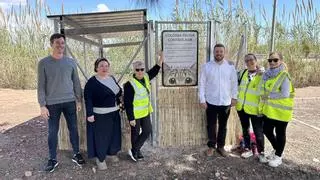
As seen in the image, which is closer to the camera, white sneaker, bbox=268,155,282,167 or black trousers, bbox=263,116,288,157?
black trousers, bbox=263,116,288,157

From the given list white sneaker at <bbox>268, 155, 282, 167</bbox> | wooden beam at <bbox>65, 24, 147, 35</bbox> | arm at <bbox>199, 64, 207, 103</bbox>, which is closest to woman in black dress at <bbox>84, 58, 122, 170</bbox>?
wooden beam at <bbox>65, 24, 147, 35</bbox>

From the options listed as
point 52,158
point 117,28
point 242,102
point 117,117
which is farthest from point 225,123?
point 52,158

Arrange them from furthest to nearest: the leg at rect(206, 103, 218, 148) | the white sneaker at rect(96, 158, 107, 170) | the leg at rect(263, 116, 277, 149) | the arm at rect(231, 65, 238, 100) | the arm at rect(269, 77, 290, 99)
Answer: the leg at rect(206, 103, 218, 148), the arm at rect(231, 65, 238, 100), the white sneaker at rect(96, 158, 107, 170), the leg at rect(263, 116, 277, 149), the arm at rect(269, 77, 290, 99)

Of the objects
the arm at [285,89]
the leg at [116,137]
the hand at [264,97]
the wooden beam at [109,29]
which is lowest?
the leg at [116,137]

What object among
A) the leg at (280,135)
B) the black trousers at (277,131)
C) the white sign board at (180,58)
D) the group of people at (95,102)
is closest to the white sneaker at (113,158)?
the group of people at (95,102)

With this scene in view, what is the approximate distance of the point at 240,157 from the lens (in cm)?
470

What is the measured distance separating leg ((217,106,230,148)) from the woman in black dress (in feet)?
4.56

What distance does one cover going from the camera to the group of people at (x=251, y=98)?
4.09m

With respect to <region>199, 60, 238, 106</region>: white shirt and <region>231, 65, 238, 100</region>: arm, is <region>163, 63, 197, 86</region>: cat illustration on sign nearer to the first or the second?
<region>199, 60, 238, 106</region>: white shirt

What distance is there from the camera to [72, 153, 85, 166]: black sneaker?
4.50 metres

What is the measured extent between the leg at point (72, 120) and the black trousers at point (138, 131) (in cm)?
76

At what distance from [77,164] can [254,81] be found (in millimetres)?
2601

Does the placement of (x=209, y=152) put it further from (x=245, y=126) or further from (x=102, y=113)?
(x=102, y=113)

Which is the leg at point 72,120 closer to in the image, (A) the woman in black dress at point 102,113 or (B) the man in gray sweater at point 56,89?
(B) the man in gray sweater at point 56,89
